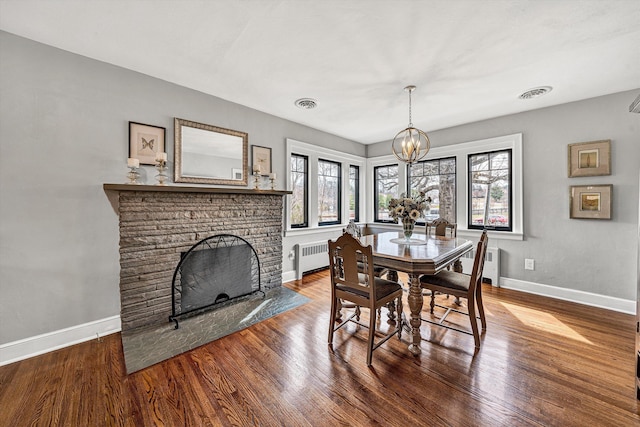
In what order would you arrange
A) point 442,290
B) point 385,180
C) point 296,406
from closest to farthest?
point 296,406
point 442,290
point 385,180

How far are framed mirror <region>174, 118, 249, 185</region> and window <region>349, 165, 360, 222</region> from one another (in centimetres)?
262

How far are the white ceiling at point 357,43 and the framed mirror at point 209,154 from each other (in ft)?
1.52

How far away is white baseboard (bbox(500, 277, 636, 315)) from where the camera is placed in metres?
2.92

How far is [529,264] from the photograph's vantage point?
3.54 m

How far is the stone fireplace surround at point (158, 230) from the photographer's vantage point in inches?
96.4

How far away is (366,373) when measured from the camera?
1.87 meters

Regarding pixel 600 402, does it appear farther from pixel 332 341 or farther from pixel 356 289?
pixel 332 341

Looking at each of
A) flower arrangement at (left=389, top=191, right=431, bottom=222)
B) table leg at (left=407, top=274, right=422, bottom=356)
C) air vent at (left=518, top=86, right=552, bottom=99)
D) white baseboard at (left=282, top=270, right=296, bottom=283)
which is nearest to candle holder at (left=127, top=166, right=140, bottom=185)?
white baseboard at (left=282, top=270, right=296, bottom=283)

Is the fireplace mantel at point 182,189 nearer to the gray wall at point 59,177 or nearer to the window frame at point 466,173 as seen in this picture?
the gray wall at point 59,177

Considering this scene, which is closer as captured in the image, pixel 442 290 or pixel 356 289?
pixel 356 289

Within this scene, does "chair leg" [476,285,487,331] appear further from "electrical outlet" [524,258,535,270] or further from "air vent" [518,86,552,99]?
"air vent" [518,86,552,99]

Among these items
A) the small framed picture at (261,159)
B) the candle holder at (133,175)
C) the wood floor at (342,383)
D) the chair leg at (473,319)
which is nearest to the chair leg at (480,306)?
the wood floor at (342,383)

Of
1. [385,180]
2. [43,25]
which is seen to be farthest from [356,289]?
[385,180]

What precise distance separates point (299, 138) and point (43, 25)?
2.86 m
